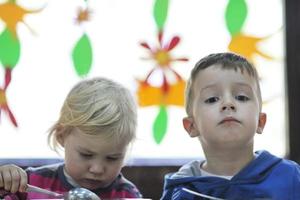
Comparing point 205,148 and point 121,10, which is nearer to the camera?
point 205,148

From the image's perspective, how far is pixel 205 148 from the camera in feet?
3.10

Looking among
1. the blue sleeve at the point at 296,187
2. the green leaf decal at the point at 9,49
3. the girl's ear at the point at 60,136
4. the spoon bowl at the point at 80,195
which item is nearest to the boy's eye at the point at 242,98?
the blue sleeve at the point at 296,187

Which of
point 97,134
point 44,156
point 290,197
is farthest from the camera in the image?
point 44,156

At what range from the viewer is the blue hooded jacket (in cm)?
87

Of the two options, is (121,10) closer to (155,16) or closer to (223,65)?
(155,16)

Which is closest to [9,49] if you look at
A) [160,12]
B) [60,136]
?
[160,12]

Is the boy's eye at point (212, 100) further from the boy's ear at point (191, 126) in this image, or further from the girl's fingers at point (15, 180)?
the girl's fingers at point (15, 180)

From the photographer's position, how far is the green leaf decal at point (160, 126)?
1.61 meters

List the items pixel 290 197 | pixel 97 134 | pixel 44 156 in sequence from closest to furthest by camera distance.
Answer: pixel 290 197
pixel 97 134
pixel 44 156

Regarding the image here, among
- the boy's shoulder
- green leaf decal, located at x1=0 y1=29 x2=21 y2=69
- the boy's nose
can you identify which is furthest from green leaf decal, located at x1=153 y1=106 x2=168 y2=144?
the boy's nose

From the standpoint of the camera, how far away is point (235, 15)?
5.39 feet

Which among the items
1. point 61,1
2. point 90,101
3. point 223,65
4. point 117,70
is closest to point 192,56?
point 117,70

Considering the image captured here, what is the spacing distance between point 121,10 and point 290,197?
87 centimetres

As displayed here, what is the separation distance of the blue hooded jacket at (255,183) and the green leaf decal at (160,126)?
678mm
